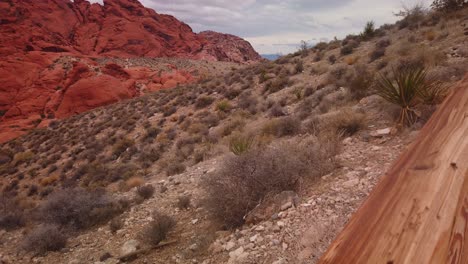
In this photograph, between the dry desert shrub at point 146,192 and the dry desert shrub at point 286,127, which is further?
the dry desert shrub at point 286,127

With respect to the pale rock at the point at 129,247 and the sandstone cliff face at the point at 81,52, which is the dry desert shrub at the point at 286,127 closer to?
the pale rock at the point at 129,247

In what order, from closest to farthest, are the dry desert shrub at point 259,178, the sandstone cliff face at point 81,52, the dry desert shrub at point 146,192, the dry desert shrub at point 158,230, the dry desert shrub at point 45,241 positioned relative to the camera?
the dry desert shrub at point 259,178 → the dry desert shrub at point 158,230 → the dry desert shrub at point 45,241 → the dry desert shrub at point 146,192 → the sandstone cliff face at point 81,52

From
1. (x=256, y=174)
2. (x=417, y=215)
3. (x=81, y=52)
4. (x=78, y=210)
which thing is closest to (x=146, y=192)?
(x=78, y=210)

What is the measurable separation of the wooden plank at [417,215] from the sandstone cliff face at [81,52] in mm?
31524

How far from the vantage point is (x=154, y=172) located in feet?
33.4

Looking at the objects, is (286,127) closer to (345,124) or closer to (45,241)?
(345,124)

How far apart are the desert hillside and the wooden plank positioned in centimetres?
66

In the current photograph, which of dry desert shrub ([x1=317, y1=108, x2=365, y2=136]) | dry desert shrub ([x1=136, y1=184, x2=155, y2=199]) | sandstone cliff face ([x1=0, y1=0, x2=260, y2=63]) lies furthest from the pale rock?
sandstone cliff face ([x1=0, y1=0, x2=260, y2=63])

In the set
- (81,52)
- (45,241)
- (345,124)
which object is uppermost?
(81,52)

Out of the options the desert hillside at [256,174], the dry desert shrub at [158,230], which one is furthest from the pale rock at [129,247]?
the dry desert shrub at [158,230]

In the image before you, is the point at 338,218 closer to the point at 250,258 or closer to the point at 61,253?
the point at 250,258

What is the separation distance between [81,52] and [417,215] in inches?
2290

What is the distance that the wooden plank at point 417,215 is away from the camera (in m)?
0.69

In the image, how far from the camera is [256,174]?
178 inches
